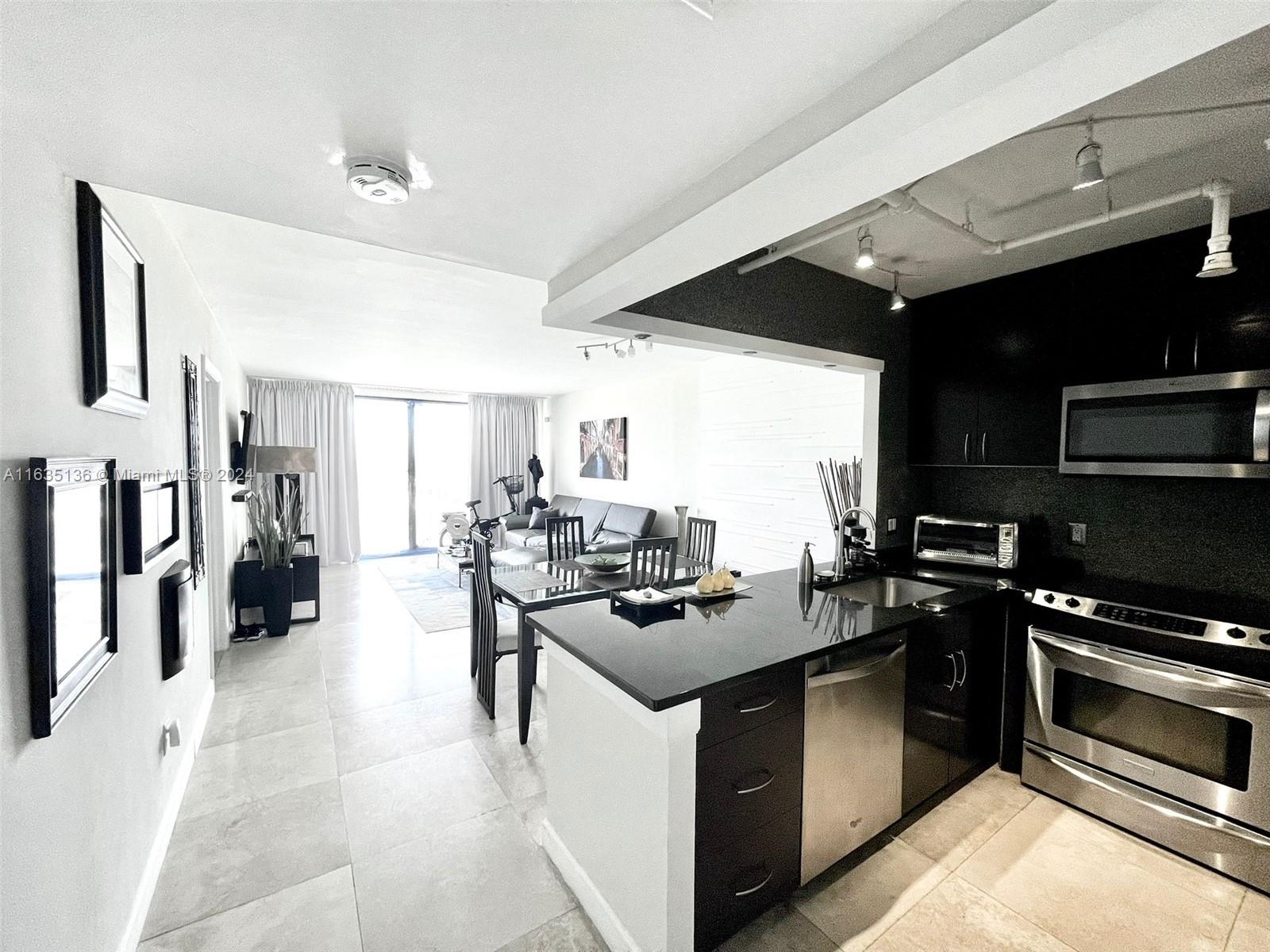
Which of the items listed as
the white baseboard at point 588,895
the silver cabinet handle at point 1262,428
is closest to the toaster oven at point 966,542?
the silver cabinet handle at point 1262,428

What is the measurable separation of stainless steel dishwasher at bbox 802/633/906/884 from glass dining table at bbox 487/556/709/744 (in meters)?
1.26

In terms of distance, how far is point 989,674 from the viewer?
96.7 inches

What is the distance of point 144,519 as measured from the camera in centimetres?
174

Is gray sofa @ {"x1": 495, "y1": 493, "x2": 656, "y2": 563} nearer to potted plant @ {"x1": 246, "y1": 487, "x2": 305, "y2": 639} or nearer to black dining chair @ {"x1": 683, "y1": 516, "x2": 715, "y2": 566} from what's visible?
black dining chair @ {"x1": 683, "y1": 516, "x2": 715, "y2": 566}

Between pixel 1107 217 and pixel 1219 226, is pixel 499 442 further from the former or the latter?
pixel 1219 226

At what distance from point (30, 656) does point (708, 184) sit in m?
1.80

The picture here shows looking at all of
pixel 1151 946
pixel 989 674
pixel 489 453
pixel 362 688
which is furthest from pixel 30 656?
pixel 489 453

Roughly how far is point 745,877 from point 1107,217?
94.5 inches

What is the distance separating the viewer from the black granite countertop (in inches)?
58.6

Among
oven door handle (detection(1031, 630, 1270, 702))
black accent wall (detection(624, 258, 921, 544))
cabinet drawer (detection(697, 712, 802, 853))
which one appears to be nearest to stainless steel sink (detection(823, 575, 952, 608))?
black accent wall (detection(624, 258, 921, 544))

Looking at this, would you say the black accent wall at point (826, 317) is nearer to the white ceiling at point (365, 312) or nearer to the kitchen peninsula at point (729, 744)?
the kitchen peninsula at point (729, 744)

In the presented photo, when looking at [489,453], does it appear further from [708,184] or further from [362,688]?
[708,184]

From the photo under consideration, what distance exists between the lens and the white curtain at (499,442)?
8516 mm

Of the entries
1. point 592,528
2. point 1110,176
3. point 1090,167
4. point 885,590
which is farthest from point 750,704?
point 592,528
